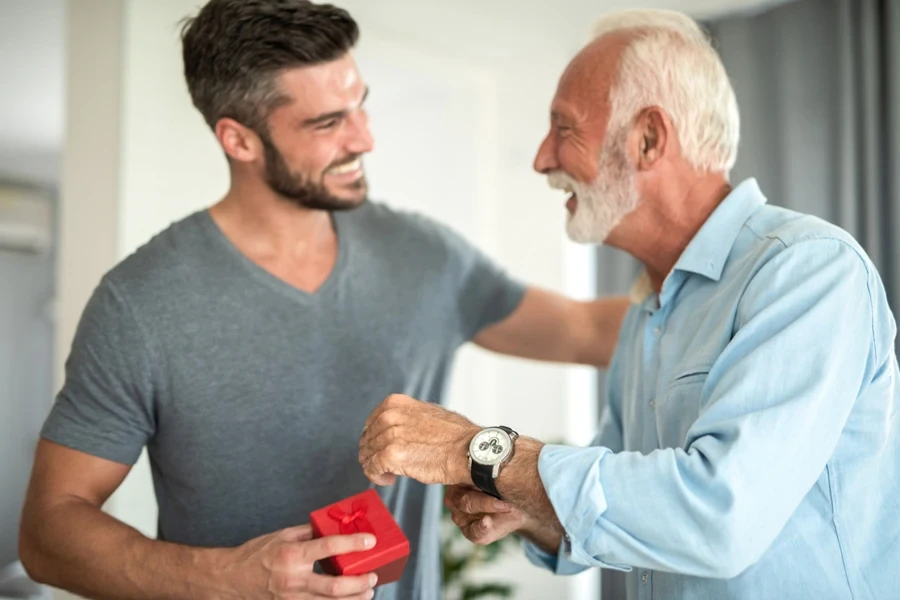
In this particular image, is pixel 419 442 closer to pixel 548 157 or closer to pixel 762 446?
pixel 762 446

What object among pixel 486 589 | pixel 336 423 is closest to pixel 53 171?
pixel 486 589

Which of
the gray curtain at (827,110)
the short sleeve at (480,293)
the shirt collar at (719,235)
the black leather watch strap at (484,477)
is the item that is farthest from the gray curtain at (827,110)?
the black leather watch strap at (484,477)

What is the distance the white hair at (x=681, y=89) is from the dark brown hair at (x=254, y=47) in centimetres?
63

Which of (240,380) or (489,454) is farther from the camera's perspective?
(240,380)

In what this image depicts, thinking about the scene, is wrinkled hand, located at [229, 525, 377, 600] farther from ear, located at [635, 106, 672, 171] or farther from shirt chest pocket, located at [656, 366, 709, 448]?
ear, located at [635, 106, 672, 171]

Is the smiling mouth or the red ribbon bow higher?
the smiling mouth

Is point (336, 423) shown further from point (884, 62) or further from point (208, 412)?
point (884, 62)

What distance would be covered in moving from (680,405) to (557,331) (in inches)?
28.4

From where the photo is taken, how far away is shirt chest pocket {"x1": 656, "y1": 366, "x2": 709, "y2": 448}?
3.99ft

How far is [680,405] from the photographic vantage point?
124 centimetres

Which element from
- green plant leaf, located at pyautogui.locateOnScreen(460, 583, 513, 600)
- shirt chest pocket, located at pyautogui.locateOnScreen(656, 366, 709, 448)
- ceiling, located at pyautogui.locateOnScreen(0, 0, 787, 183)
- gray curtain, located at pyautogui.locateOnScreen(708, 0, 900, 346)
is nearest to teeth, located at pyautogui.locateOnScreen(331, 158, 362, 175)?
shirt chest pocket, located at pyautogui.locateOnScreen(656, 366, 709, 448)

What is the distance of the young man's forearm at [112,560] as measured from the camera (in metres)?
1.37

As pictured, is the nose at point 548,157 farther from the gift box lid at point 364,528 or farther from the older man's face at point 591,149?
the gift box lid at point 364,528

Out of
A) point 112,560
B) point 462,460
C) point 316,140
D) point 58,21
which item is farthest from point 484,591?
point 58,21
